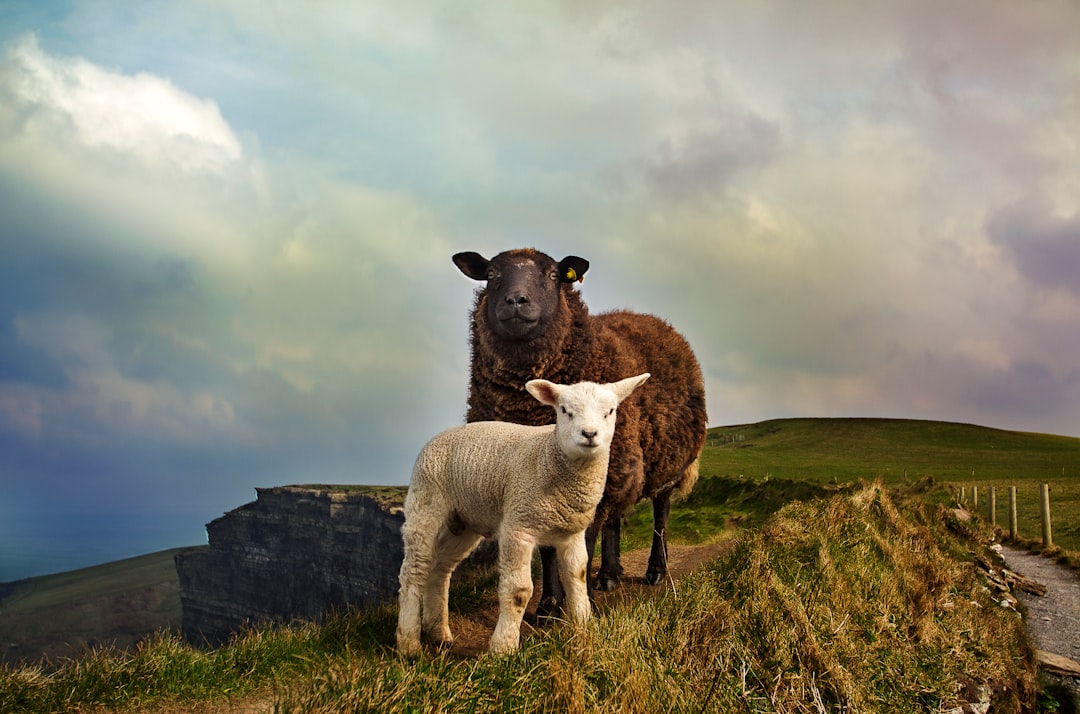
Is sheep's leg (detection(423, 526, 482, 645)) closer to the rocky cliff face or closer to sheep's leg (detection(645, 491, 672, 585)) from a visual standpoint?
sheep's leg (detection(645, 491, 672, 585))

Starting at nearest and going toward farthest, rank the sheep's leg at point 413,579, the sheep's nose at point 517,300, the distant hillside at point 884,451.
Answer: the sheep's leg at point 413,579
the sheep's nose at point 517,300
the distant hillside at point 884,451

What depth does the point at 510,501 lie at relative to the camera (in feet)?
20.5

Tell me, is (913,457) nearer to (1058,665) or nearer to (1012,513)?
(1012,513)

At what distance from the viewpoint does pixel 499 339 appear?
8.60m

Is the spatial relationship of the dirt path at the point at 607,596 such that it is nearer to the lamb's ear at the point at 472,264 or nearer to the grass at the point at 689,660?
the grass at the point at 689,660

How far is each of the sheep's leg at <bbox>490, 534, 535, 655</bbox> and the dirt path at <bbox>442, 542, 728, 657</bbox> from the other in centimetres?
21

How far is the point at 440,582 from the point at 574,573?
164cm

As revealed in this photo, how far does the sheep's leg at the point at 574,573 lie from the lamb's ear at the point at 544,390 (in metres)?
1.26

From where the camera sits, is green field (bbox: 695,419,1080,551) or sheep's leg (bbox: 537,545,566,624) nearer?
sheep's leg (bbox: 537,545,566,624)

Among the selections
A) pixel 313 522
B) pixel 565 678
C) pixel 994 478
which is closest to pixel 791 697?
pixel 565 678

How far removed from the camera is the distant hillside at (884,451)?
3378 cm

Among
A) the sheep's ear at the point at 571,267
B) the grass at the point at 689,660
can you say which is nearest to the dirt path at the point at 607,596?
the grass at the point at 689,660

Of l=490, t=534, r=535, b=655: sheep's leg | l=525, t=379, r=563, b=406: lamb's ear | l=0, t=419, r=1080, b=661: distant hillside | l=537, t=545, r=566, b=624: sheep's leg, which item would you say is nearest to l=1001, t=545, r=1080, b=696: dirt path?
l=0, t=419, r=1080, b=661: distant hillside

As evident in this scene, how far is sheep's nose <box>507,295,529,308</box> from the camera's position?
26.6 feet
